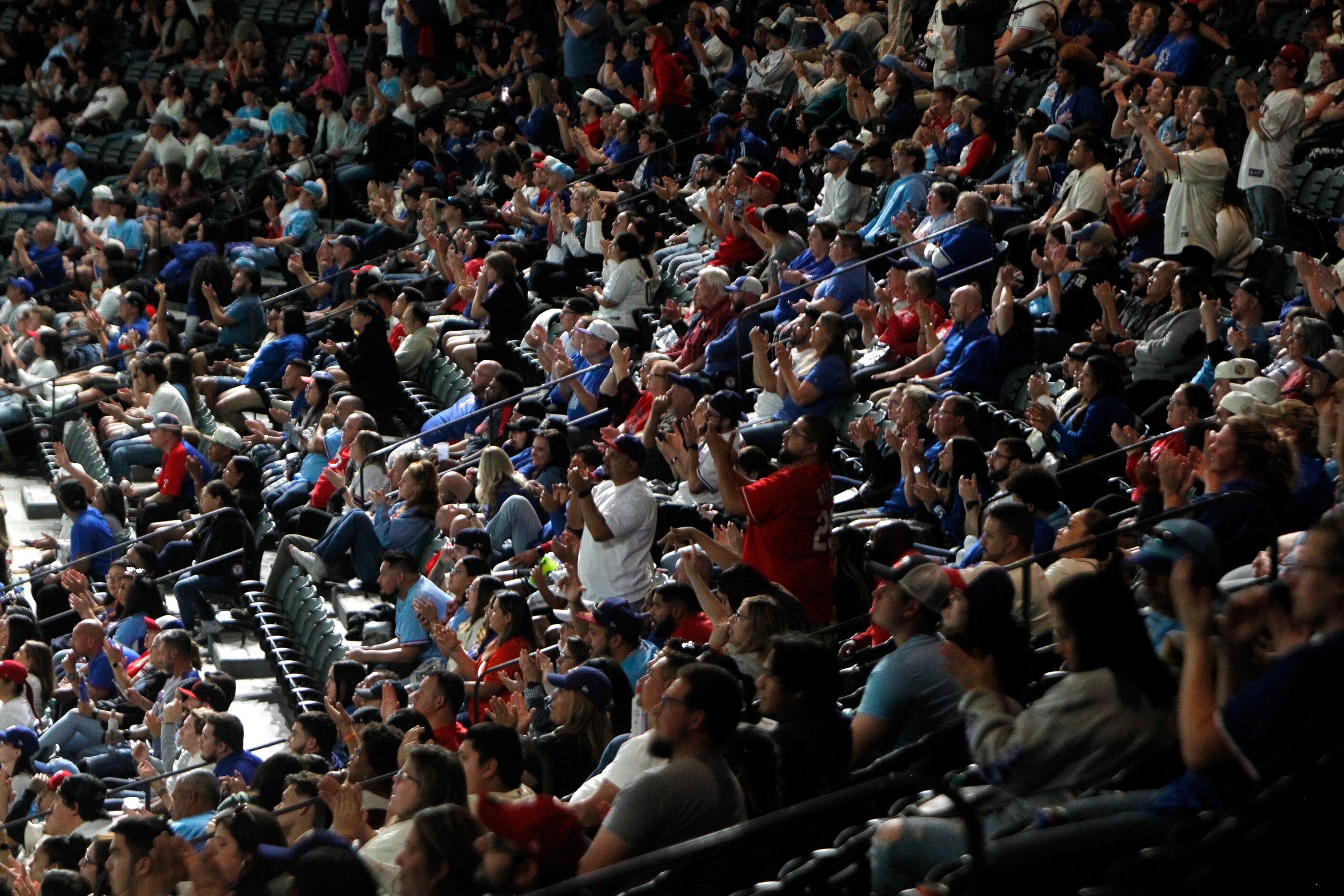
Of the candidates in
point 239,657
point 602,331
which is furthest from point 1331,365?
point 239,657

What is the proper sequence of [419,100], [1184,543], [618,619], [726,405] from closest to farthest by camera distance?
1. [1184,543]
2. [618,619]
3. [726,405]
4. [419,100]

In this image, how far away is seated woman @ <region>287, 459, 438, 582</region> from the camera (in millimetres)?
10266

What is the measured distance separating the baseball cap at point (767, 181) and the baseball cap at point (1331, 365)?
5.38 m

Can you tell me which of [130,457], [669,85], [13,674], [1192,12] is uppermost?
[669,85]

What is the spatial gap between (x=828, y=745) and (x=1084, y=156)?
22.1 feet

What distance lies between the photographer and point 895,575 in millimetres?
5551

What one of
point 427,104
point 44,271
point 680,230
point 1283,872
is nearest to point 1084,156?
point 680,230

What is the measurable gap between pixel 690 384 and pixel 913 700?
16.3ft

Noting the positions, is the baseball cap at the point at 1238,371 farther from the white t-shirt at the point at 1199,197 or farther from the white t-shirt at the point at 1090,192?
the white t-shirt at the point at 1090,192

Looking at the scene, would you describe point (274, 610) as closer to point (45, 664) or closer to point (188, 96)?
point (45, 664)

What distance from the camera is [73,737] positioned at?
9.45 metres

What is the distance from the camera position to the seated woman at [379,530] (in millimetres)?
10266

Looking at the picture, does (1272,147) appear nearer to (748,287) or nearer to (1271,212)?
(1271,212)

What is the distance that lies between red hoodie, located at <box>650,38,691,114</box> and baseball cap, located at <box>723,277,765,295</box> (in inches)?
185
